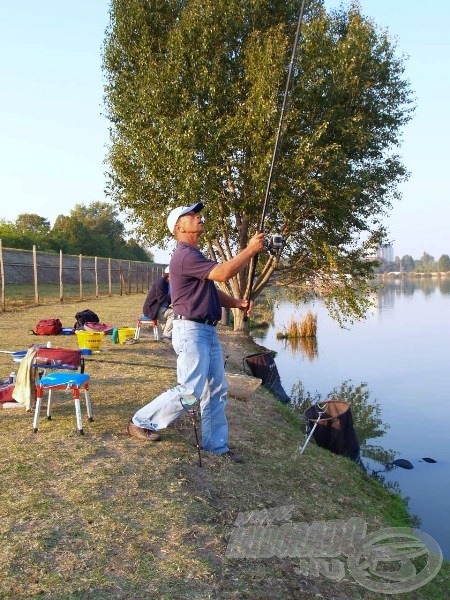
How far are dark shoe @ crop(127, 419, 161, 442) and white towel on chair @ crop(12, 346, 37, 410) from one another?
113 cm

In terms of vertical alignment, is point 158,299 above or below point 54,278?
above

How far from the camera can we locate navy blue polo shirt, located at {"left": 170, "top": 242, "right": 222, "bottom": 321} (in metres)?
5.38

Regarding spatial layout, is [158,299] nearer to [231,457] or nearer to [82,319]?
[82,319]

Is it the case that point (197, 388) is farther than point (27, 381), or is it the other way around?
point (27, 381)

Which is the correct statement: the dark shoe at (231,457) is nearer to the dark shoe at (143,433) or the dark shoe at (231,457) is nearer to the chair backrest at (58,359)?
the dark shoe at (143,433)

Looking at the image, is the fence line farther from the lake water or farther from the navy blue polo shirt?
the navy blue polo shirt

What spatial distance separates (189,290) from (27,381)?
2.12 metres

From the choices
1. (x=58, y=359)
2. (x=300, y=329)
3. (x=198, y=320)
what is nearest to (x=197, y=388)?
(x=198, y=320)

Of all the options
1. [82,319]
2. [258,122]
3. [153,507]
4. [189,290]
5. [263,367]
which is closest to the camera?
[153,507]

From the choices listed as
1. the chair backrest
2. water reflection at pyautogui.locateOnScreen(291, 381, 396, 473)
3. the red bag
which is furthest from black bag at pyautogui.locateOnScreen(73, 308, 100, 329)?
the chair backrest

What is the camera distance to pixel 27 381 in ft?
20.9

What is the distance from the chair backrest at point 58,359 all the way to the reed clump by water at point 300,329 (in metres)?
20.5

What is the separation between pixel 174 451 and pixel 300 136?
41.4 feet

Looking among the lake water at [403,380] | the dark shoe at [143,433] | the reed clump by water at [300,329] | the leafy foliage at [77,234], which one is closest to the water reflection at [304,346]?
the lake water at [403,380]
